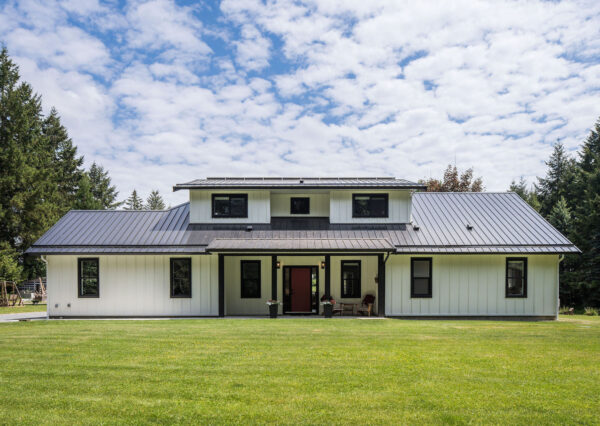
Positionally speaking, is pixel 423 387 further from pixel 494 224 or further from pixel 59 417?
pixel 494 224

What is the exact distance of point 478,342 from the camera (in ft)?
33.3

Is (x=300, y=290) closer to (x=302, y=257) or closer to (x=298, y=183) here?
(x=302, y=257)

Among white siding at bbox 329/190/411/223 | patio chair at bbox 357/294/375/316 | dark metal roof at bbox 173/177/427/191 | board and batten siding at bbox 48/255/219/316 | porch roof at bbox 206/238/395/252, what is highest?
dark metal roof at bbox 173/177/427/191

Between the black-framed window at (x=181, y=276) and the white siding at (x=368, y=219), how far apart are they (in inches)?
249

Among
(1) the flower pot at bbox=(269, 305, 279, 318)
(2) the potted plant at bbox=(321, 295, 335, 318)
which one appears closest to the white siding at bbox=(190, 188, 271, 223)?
(1) the flower pot at bbox=(269, 305, 279, 318)

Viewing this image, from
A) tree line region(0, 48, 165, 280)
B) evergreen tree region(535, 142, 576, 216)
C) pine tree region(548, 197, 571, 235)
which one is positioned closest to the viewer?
pine tree region(548, 197, 571, 235)

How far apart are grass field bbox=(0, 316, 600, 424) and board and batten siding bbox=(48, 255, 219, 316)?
4048 mm

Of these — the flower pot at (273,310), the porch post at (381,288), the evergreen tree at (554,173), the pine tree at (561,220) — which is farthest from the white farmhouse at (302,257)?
the evergreen tree at (554,173)

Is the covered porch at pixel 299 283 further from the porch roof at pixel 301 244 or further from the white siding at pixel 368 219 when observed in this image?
the white siding at pixel 368 219

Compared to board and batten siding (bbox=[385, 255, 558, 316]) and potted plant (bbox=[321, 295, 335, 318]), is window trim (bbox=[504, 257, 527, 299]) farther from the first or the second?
potted plant (bbox=[321, 295, 335, 318])

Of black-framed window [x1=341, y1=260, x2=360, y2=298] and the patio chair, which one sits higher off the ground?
black-framed window [x1=341, y1=260, x2=360, y2=298]

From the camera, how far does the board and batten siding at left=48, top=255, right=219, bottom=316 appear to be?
15875 mm

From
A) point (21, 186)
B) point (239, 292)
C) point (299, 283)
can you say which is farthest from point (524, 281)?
point (21, 186)

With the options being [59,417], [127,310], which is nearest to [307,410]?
[59,417]
